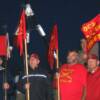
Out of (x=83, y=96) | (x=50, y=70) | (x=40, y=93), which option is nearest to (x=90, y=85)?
(x=83, y=96)

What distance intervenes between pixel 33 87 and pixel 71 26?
2.43 m

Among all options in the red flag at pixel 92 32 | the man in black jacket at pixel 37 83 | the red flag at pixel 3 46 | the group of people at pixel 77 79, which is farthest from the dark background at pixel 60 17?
the group of people at pixel 77 79

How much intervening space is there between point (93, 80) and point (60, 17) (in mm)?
3040

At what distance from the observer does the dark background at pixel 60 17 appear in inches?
546

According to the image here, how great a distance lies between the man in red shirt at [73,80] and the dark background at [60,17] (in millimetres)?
2564

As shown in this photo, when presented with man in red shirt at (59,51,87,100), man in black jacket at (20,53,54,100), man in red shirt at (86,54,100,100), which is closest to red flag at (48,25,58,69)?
man in black jacket at (20,53,54,100)

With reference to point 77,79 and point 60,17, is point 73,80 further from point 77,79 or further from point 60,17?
point 60,17

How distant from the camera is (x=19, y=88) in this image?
1227cm

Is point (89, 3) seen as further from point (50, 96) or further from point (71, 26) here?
point (50, 96)

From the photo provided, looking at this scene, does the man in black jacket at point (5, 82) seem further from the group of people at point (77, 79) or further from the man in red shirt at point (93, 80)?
the man in red shirt at point (93, 80)

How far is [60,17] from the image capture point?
14008mm

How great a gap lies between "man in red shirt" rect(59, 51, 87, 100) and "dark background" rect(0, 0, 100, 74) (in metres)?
2.56

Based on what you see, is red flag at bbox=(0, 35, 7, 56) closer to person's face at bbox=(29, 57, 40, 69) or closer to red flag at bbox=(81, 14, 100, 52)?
person's face at bbox=(29, 57, 40, 69)

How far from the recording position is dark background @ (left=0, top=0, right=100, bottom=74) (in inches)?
546
